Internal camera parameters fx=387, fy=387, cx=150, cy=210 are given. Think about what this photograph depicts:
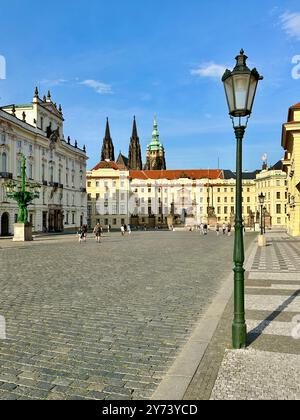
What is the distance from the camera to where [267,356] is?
5332 millimetres

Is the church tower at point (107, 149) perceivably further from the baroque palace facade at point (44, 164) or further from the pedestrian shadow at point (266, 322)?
the pedestrian shadow at point (266, 322)

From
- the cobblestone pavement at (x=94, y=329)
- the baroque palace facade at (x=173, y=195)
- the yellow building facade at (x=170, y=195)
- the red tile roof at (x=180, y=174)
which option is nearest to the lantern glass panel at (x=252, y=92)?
the cobblestone pavement at (x=94, y=329)

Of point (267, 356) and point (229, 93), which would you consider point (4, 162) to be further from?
point (267, 356)

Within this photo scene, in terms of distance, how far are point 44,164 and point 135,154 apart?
83100mm

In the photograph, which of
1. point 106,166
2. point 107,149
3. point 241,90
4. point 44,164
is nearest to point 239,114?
point 241,90

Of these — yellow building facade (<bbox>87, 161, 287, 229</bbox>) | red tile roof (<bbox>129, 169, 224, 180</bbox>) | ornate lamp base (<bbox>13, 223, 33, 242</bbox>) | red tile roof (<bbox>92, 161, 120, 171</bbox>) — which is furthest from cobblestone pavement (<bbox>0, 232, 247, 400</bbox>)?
red tile roof (<bbox>129, 169, 224, 180</bbox>)

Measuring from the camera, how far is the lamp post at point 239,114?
579 centimetres

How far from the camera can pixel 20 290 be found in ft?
33.4

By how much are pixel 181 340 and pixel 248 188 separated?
112 m

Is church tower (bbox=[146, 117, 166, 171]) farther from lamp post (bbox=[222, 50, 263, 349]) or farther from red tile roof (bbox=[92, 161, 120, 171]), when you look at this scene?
lamp post (bbox=[222, 50, 263, 349])

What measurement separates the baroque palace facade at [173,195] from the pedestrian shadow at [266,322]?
3292 inches

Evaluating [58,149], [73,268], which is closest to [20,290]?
[73,268]

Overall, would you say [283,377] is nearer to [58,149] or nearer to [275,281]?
[275,281]
